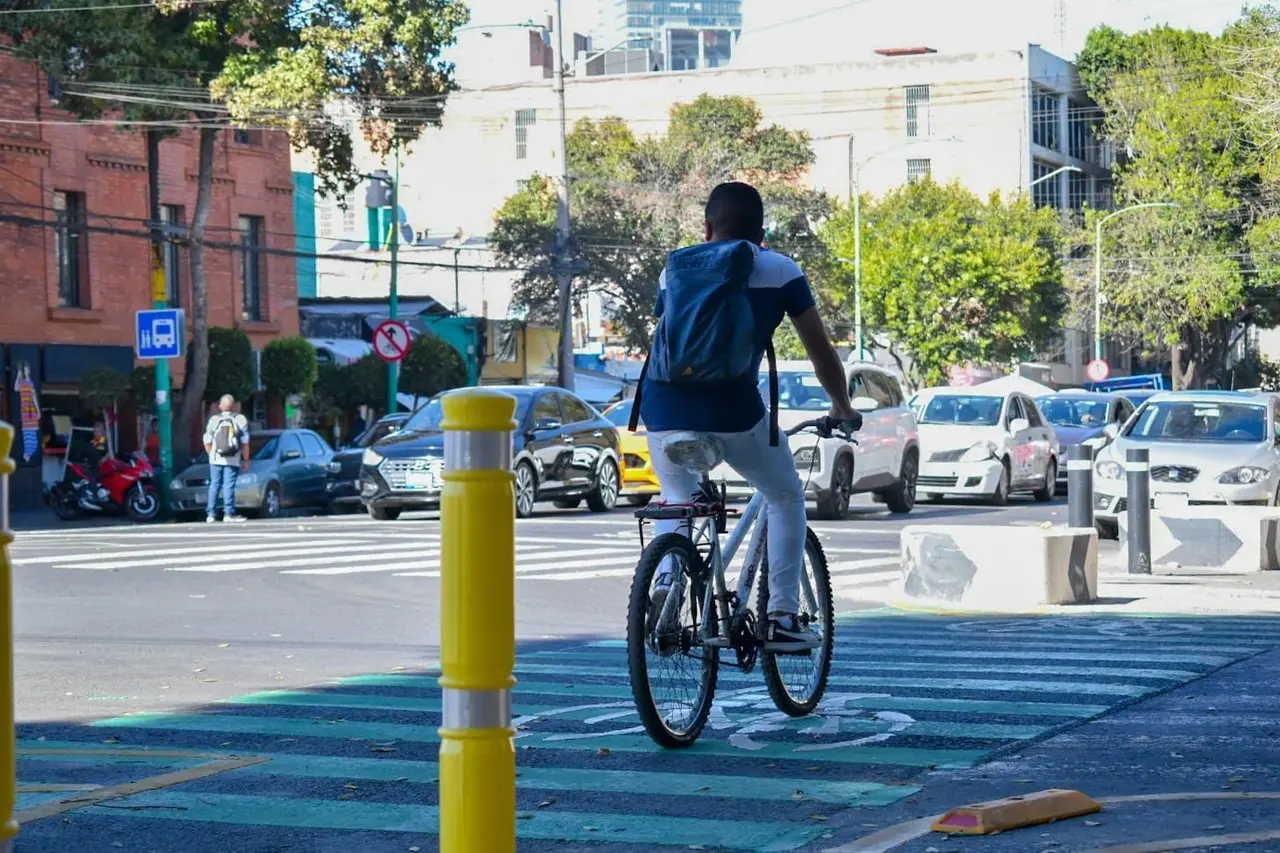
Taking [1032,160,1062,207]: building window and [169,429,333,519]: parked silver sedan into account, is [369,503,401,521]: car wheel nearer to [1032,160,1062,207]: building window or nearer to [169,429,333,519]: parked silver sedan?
[169,429,333,519]: parked silver sedan

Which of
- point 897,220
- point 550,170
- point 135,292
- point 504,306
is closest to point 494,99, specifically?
point 550,170

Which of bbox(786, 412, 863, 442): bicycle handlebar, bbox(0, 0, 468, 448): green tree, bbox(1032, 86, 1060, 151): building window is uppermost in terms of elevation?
bbox(1032, 86, 1060, 151): building window

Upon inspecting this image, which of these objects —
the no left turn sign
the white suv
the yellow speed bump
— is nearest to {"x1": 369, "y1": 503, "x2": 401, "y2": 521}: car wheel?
the white suv

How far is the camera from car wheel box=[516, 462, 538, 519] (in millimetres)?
24984

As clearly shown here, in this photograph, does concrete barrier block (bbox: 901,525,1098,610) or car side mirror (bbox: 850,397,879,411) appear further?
car side mirror (bbox: 850,397,879,411)

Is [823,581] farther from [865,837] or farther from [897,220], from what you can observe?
[897,220]

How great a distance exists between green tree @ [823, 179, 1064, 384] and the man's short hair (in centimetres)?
5749

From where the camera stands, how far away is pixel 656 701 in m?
6.54

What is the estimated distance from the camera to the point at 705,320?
6609mm

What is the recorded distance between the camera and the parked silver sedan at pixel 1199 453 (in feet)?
64.1

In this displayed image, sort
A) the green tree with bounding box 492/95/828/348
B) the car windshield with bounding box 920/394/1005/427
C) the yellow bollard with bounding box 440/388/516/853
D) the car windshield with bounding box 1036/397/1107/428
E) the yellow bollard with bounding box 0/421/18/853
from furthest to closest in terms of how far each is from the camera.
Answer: the green tree with bounding box 492/95/828/348
the car windshield with bounding box 1036/397/1107/428
the car windshield with bounding box 920/394/1005/427
the yellow bollard with bounding box 440/388/516/853
the yellow bollard with bounding box 0/421/18/853

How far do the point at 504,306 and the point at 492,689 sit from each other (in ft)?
251

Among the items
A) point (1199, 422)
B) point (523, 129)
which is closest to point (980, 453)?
point (1199, 422)

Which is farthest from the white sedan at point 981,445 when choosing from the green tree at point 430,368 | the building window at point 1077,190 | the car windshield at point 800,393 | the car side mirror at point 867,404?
the building window at point 1077,190
